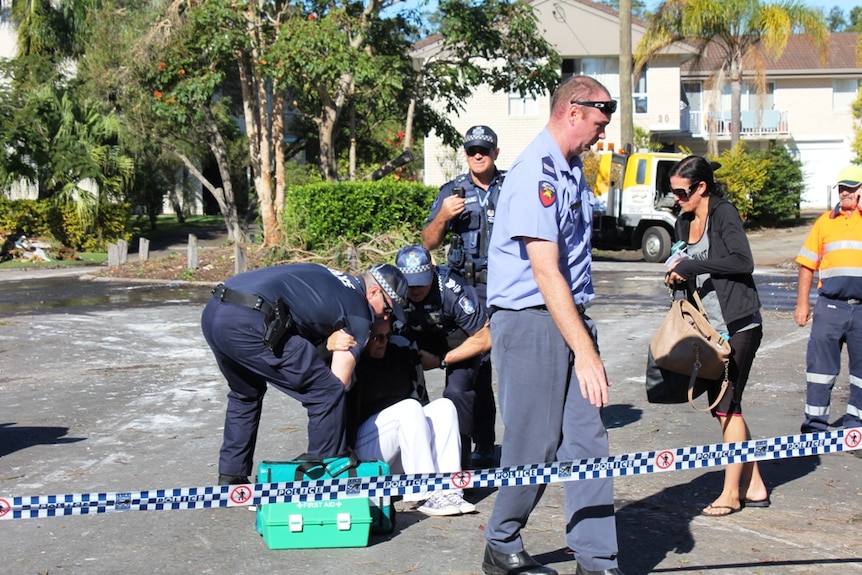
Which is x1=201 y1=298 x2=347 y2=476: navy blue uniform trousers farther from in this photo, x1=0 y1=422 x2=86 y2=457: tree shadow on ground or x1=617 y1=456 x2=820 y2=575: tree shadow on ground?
x1=0 y1=422 x2=86 y2=457: tree shadow on ground

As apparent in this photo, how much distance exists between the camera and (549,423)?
422 cm

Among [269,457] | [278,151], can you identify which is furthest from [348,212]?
[269,457]

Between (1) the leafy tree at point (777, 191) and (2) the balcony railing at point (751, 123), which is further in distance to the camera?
(2) the balcony railing at point (751, 123)

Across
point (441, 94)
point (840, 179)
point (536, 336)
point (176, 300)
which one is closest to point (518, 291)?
point (536, 336)

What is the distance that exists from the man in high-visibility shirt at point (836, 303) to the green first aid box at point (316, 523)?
11.1 feet

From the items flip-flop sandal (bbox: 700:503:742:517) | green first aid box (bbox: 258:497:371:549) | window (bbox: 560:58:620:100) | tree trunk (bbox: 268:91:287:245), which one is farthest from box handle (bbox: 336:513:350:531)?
window (bbox: 560:58:620:100)

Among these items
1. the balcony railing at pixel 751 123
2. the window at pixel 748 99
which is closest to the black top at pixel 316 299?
the balcony railing at pixel 751 123

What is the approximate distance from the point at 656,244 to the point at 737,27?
14.3m

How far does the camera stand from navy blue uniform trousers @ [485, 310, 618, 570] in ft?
13.7

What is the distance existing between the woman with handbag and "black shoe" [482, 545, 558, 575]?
1431mm

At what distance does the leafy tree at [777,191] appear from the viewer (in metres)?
32.3

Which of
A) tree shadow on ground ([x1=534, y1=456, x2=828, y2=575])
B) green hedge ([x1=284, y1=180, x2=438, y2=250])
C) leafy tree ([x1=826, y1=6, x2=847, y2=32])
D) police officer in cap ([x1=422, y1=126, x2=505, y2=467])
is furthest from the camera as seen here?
leafy tree ([x1=826, y1=6, x2=847, y2=32])

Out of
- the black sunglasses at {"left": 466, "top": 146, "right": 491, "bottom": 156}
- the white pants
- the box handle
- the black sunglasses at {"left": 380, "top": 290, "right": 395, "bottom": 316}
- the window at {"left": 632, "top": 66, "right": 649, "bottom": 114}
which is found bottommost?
the box handle

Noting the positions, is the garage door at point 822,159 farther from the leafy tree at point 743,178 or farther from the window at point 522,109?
the leafy tree at point 743,178
